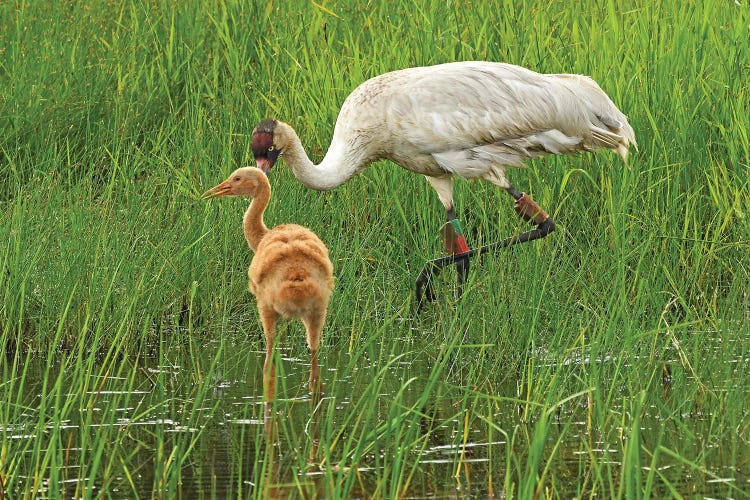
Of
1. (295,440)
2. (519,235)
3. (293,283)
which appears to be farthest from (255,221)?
(295,440)

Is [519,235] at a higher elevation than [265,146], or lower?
lower

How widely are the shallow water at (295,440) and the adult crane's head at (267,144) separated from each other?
1.52 meters

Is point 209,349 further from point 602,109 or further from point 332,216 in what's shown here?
point 602,109

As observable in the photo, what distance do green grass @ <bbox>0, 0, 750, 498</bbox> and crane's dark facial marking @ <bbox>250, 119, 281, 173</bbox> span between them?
0.24 meters

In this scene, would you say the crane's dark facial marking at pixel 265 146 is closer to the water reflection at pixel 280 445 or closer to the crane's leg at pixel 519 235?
the crane's leg at pixel 519 235

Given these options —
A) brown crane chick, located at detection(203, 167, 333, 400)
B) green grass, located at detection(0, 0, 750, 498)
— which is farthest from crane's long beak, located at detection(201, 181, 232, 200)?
brown crane chick, located at detection(203, 167, 333, 400)

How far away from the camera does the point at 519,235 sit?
6727 millimetres

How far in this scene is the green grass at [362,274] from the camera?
4.25m

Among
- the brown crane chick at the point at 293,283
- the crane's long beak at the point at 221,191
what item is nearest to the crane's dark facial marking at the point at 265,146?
the crane's long beak at the point at 221,191

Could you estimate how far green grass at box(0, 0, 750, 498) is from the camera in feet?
13.9

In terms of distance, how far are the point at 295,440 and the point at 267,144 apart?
3.13 metres

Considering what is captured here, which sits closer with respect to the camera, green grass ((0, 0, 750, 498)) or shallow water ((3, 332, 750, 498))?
shallow water ((3, 332, 750, 498))

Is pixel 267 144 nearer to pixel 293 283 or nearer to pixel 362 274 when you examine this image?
pixel 362 274

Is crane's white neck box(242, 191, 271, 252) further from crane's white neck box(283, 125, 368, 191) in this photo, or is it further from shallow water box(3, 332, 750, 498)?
crane's white neck box(283, 125, 368, 191)
